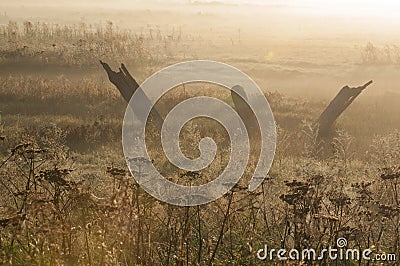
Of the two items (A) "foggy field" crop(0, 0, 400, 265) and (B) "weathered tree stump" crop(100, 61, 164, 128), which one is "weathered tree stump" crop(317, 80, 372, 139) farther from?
(B) "weathered tree stump" crop(100, 61, 164, 128)

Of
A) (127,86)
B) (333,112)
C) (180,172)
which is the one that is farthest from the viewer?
(127,86)

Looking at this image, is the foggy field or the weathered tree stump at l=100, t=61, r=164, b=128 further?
the weathered tree stump at l=100, t=61, r=164, b=128

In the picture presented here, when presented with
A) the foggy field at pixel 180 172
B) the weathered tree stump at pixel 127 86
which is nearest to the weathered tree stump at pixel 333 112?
the foggy field at pixel 180 172

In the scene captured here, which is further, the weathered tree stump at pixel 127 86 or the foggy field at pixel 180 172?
the weathered tree stump at pixel 127 86

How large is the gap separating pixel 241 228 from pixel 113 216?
8.81ft

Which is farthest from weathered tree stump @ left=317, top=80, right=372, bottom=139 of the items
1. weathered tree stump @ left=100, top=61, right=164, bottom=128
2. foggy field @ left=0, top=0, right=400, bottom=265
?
weathered tree stump @ left=100, top=61, right=164, bottom=128

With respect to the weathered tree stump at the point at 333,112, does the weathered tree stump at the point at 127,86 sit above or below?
above

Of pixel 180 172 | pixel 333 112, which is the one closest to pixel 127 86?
pixel 333 112

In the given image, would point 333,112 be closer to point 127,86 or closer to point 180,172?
point 127,86

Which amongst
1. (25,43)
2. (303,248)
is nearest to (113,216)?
(303,248)

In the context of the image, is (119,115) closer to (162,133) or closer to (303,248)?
(162,133)

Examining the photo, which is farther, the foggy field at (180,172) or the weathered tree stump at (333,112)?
the weathered tree stump at (333,112)

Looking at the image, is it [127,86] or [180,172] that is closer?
[180,172]

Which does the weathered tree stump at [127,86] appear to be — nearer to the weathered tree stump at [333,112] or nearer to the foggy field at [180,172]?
the foggy field at [180,172]
